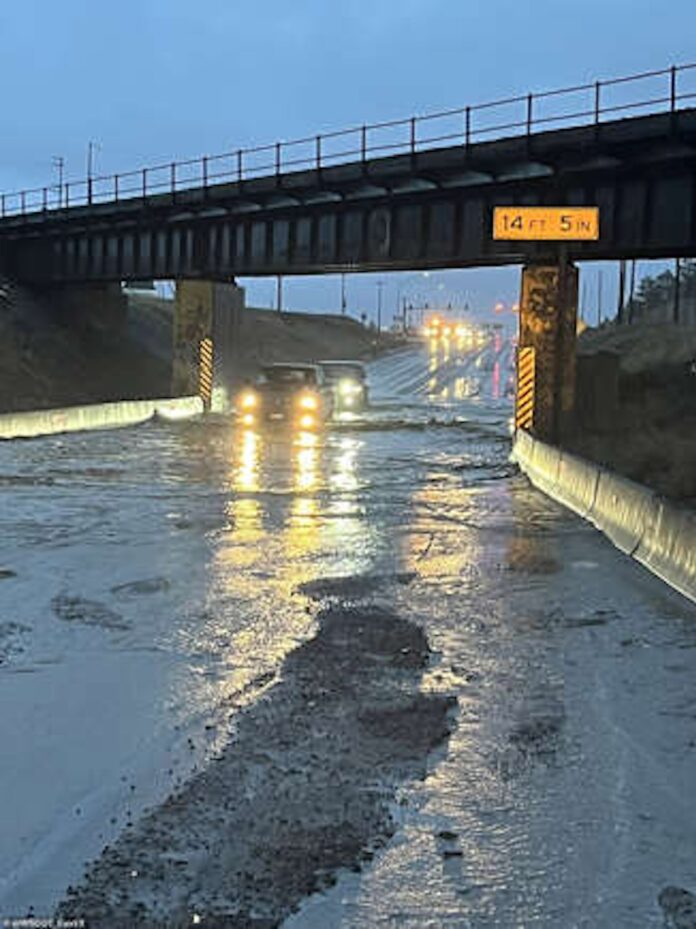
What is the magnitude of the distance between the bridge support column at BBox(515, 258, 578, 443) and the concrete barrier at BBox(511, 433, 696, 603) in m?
13.3

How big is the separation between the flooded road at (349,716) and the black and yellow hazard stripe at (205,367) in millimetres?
33007

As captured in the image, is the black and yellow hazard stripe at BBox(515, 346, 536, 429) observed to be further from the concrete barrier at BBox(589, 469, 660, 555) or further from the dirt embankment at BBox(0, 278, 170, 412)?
the dirt embankment at BBox(0, 278, 170, 412)

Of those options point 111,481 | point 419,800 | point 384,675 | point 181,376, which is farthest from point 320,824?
point 181,376

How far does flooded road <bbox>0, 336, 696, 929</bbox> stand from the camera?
14.4ft

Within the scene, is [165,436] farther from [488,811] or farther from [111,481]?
[488,811]

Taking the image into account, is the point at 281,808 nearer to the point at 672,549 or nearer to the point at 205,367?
the point at 672,549

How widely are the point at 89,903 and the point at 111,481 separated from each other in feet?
53.1

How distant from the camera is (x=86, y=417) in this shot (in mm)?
34219

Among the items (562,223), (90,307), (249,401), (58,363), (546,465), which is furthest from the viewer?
(90,307)

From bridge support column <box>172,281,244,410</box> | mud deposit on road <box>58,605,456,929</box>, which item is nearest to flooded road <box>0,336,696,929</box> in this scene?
mud deposit on road <box>58,605,456,929</box>

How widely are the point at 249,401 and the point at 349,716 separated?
1192 inches

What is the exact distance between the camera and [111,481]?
19922mm

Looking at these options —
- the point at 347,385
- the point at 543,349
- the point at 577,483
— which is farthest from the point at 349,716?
the point at 347,385

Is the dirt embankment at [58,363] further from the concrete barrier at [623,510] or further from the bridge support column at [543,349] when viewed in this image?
the concrete barrier at [623,510]
